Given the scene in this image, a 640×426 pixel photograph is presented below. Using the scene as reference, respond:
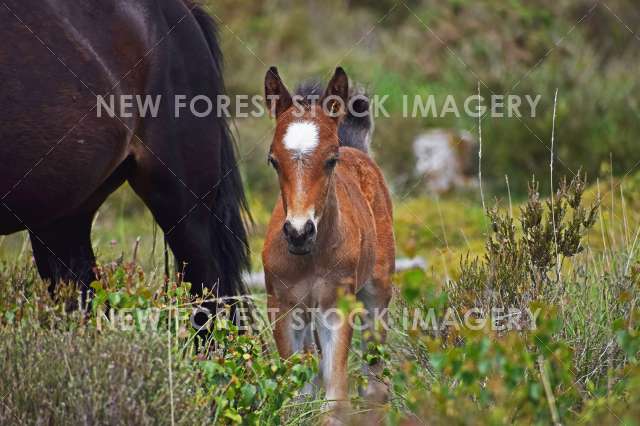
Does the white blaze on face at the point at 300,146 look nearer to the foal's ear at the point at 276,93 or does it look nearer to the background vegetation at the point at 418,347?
the foal's ear at the point at 276,93

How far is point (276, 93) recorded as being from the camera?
4.83m

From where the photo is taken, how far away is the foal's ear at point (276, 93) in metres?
4.77

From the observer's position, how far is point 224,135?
5555 mm

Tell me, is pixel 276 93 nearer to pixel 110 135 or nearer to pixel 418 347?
pixel 110 135

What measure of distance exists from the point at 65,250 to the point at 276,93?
4.54ft

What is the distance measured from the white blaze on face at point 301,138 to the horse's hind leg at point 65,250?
1.43 meters

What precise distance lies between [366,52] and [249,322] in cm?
1348

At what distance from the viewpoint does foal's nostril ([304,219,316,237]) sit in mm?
4277

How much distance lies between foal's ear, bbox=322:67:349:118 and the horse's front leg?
0.85 metres

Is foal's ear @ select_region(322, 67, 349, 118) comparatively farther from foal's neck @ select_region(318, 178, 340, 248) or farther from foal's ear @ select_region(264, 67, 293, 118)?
foal's neck @ select_region(318, 178, 340, 248)

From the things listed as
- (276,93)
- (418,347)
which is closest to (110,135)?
(276,93)

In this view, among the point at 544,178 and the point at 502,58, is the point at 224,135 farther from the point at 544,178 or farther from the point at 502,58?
the point at 502,58

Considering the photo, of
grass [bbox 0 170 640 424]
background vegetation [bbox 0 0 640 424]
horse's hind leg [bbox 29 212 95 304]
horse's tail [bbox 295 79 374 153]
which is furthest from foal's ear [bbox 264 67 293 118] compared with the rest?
horse's hind leg [bbox 29 212 95 304]

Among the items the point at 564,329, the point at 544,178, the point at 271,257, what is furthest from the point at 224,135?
the point at 544,178
